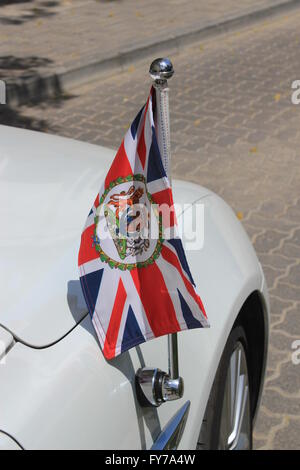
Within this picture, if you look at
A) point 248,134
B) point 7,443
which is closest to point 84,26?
point 248,134

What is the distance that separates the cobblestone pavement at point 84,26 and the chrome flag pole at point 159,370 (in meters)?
6.36

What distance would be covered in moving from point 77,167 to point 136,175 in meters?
0.68

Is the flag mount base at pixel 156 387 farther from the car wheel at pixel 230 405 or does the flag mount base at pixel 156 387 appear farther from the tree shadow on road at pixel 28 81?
the tree shadow on road at pixel 28 81

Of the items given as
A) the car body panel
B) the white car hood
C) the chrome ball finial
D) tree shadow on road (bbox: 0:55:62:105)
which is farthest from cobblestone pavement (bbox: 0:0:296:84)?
the car body panel

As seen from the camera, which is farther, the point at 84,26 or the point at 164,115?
the point at 84,26

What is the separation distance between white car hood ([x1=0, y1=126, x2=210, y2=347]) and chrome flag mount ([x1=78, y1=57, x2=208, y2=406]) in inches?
3.1

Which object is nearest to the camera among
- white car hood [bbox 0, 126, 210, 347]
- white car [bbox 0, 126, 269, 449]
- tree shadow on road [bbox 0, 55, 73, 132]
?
white car [bbox 0, 126, 269, 449]

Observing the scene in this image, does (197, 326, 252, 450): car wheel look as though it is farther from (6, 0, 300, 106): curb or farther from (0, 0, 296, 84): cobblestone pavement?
(0, 0, 296, 84): cobblestone pavement

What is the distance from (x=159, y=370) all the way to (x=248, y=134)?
17.5 feet

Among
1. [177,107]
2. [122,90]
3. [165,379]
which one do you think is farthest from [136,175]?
[122,90]

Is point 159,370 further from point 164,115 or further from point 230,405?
point 230,405

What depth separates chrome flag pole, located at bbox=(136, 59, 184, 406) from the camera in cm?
181

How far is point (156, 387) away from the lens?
1.84m
